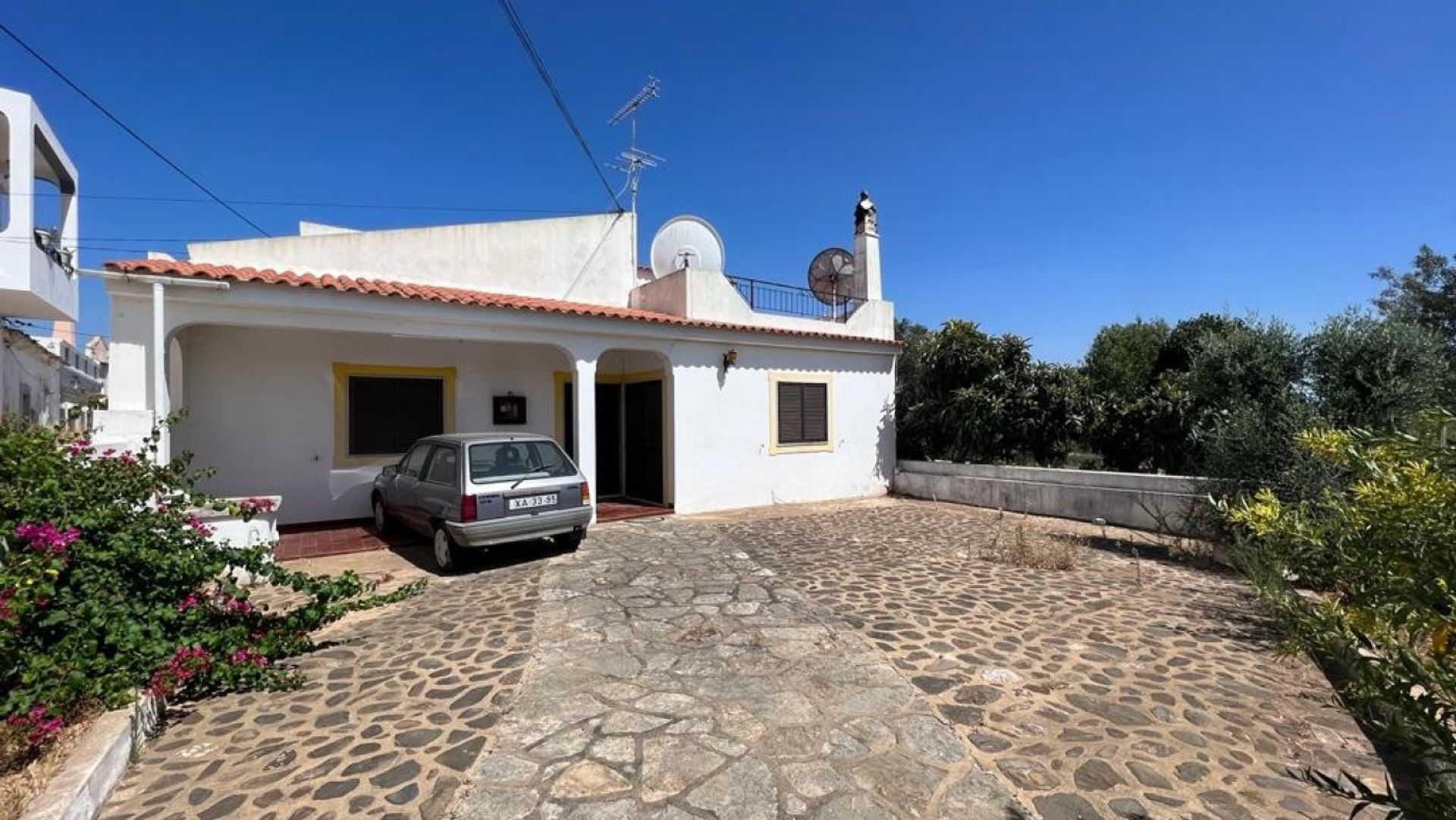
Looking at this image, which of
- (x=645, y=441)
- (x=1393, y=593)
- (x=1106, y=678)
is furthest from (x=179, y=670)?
(x=645, y=441)

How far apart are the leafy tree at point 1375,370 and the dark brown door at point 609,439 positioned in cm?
1055

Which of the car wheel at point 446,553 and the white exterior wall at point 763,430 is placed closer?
the car wheel at point 446,553

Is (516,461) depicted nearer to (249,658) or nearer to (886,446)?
(249,658)

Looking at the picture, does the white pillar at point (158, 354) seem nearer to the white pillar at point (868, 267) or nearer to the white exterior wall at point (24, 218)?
the white exterior wall at point (24, 218)

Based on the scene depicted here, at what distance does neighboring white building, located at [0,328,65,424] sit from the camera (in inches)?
374

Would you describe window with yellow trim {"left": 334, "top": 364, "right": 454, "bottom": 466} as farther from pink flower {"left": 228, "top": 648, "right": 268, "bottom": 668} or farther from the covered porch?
pink flower {"left": 228, "top": 648, "right": 268, "bottom": 668}

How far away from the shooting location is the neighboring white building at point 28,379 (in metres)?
9.51

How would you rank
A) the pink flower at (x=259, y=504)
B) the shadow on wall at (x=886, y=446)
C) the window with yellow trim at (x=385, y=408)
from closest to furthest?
the pink flower at (x=259, y=504) < the window with yellow trim at (x=385, y=408) < the shadow on wall at (x=886, y=446)

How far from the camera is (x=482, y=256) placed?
11.1m

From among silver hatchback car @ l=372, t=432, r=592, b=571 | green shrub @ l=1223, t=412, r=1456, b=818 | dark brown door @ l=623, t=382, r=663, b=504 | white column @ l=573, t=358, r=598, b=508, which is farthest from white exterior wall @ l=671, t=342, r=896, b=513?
green shrub @ l=1223, t=412, r=1456, b=818

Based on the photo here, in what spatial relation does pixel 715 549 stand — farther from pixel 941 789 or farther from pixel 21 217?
pixel 21 217

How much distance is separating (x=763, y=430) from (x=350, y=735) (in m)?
8.52

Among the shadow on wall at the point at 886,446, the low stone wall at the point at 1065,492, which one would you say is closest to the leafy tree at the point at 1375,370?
the low stone wall at the point at 1065,492

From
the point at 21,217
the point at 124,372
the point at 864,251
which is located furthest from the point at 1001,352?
the point at 21,217
